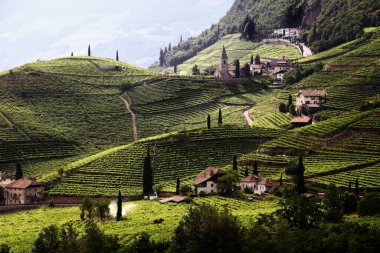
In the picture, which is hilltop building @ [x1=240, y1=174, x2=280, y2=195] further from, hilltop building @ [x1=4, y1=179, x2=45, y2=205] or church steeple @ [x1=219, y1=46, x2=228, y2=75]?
church steeple @ [x1=219, y1=46, x2=228, y2=75]

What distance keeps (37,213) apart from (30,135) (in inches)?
1313

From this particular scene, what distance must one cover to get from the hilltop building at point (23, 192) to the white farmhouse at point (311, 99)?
1940 inches

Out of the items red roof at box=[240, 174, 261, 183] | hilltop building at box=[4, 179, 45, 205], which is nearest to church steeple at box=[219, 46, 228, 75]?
hilltop building at box=[4, 179, 45, 205]

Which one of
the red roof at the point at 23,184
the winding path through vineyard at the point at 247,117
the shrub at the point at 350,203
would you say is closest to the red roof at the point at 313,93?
the winding path through vineyard at the point at 247,117

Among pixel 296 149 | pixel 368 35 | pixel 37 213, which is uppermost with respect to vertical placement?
pixel 368 35

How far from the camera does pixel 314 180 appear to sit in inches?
3625

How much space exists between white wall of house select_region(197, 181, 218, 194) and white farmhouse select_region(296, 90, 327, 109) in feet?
122

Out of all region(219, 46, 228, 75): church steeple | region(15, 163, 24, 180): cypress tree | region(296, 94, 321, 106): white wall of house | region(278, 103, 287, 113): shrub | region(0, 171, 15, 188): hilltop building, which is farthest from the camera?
→ region(219, 46, 228, 75): church steeple

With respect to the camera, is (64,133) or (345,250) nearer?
(345,250)

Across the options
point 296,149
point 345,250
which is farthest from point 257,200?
point 345,250

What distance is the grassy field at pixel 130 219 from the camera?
76.2 meters

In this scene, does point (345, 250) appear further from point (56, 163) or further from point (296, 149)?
point (56, 163)

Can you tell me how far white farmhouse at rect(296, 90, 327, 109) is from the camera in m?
129

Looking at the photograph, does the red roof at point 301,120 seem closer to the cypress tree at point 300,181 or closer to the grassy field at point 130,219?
the cypress tree at point 300,181
